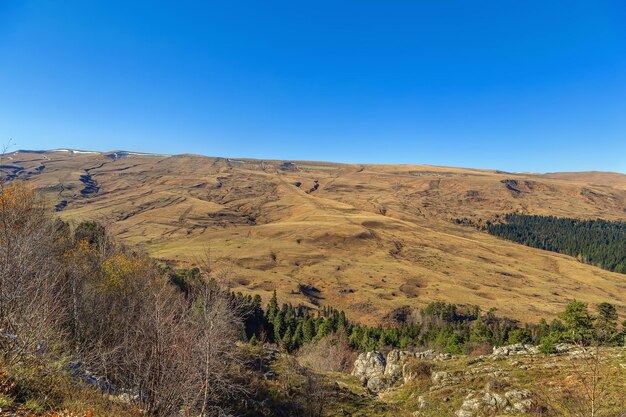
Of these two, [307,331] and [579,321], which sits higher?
[579,321]

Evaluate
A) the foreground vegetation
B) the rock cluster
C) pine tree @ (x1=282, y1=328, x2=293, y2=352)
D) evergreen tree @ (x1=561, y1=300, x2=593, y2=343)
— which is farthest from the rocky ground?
pine tree @ (x1=282, y1=328, x2=293, y2=352)

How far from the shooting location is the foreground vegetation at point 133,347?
12.9 meters

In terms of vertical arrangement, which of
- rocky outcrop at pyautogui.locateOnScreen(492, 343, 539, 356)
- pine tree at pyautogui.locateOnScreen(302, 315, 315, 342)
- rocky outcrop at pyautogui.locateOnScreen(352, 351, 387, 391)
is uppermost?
rocky outcrop at pyautogui.locateOnScreen(492, 343, 539, 356)

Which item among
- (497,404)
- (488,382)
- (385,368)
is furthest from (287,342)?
(497,404)

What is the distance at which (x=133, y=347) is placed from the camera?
17.6 metres

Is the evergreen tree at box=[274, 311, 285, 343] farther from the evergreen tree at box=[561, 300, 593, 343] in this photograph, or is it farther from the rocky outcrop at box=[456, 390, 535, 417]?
the evergreen tree at box=[561, 300, 593, 343]

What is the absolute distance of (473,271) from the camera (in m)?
167

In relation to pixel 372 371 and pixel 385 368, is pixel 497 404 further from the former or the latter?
pixel 372 371

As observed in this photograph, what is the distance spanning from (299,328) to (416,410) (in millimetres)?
45828

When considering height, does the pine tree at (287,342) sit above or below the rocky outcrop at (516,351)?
below

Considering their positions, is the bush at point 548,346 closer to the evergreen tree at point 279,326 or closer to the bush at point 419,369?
the bush at point 419,369

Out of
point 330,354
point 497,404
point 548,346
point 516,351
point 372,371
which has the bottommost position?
point 330,354

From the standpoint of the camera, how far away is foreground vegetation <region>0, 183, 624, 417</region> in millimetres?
12883

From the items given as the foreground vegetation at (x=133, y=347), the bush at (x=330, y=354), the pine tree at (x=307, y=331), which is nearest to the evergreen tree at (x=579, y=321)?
the foreground vegetation at (x=133, y=347)
